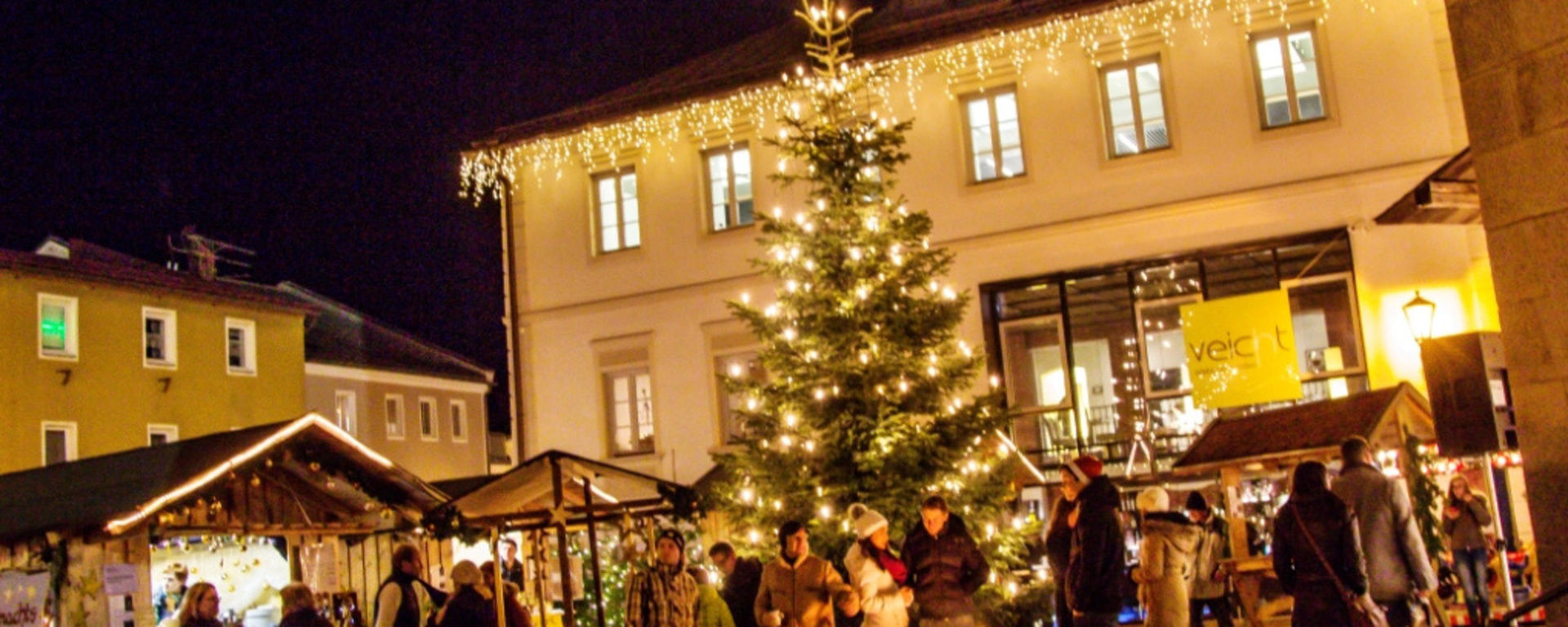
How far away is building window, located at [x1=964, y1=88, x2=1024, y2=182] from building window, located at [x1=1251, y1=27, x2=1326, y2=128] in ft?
12.0

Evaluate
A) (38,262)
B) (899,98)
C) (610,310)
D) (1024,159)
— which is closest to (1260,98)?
(1024,159)

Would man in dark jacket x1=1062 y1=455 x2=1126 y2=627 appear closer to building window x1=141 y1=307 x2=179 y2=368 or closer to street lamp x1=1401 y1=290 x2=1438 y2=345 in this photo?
street lamp x1=1401 y1=290 x2=1438 y2=345

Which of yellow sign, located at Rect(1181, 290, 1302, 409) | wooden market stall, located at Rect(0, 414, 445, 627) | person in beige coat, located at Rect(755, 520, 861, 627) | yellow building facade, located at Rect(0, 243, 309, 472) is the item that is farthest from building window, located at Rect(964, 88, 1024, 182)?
yellow building facade, located at Rect(0, 243, 309, 472)

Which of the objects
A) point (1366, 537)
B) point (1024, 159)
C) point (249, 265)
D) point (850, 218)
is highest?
point (249, 265)

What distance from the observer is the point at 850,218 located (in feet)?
52.5

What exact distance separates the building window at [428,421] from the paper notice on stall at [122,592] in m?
36.2

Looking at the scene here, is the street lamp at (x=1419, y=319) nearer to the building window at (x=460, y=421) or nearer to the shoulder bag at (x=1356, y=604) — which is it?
the shoulder bag at (x=1356, y=604)

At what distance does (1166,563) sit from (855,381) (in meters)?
4.93

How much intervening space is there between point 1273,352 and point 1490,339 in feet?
35.8

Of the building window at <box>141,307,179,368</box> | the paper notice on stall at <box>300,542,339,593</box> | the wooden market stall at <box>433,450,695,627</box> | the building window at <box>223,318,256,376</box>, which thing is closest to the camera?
the wooden market stall at <box>433,450,695,627</box>

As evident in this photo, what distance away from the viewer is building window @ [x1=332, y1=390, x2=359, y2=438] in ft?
149

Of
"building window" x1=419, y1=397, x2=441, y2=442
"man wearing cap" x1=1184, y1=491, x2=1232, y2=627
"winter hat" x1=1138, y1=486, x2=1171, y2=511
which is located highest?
"building window" x1=419, y1=397, x2=441, y2=442

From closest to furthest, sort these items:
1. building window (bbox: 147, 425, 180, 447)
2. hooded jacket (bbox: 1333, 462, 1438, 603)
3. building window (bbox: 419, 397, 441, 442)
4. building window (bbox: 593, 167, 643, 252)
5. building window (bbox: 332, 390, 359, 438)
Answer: hooded jacket (bbox: 1333, 462, 1438, 603), building window (bbox: 593, 167, 643, 252), building window (bbox: 147, 425, 180, 447), building window (bbox: 332, 390, 359, 438), building window (bbox: 419, 397, 441, 442)

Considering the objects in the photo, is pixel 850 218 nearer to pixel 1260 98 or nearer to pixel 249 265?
pixel 1260 98
